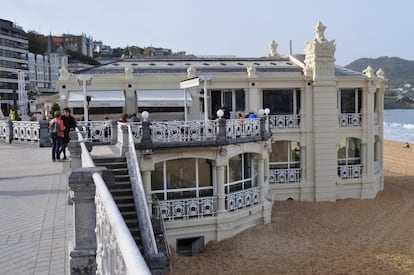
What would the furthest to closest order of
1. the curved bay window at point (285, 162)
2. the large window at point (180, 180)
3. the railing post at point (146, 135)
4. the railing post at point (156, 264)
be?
1. the curved bay window at point (285, 162)
2. the large window at point (180, 180)
3. the railing post at point (146, 135)
4. the railing post at point (156, 264)

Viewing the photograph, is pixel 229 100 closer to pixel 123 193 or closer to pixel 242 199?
pixel 242 199

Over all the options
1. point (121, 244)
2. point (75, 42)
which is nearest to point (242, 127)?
point (121, 244)

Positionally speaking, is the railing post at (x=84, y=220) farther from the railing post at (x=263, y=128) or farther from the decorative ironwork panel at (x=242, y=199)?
the railing post at (x=263, y=128)

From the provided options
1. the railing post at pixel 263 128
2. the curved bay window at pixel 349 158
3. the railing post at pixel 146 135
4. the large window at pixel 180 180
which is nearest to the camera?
the railing post at pixel 146 135

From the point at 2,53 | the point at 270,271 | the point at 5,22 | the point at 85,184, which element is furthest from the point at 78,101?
the point at 5,22

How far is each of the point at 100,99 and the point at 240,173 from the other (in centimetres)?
708

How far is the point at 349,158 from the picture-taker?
2494cm

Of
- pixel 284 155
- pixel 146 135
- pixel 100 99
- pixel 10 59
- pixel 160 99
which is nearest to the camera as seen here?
pixel 146 135

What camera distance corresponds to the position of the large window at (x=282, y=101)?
77.7 ft

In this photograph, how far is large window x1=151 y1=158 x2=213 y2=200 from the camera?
1705cm

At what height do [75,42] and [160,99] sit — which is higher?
[75,42]

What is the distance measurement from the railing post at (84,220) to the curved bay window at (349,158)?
2000cm

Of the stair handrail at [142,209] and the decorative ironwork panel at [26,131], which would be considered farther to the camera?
the decorative ironwork panel at [26,131]

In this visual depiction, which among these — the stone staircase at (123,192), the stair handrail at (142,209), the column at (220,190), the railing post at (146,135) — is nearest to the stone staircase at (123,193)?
the stone staircase at (123,192)
